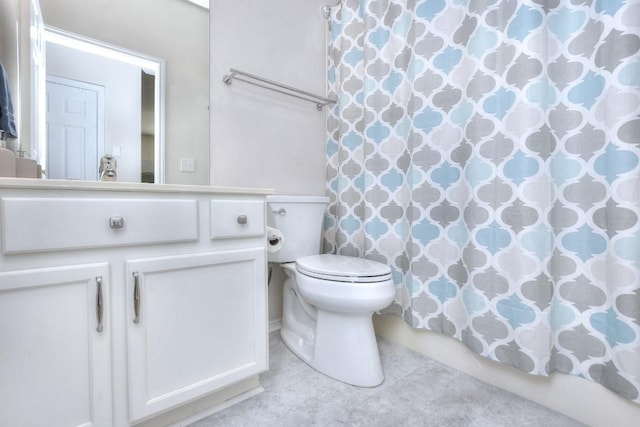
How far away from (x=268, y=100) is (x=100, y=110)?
2.72 feet

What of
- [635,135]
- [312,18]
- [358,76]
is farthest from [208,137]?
[635,135]

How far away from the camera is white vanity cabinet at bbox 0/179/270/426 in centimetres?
77

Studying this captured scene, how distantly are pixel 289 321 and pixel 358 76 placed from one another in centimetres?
145

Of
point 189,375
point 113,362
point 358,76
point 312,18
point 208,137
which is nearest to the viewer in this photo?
point 113,362

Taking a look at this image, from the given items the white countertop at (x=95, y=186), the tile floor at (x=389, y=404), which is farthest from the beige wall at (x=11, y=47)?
the tile floor at (x=389, y=404)

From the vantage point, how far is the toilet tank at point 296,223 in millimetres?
1656

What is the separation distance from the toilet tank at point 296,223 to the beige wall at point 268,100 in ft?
0.69

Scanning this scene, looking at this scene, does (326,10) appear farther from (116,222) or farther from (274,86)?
(116,222)

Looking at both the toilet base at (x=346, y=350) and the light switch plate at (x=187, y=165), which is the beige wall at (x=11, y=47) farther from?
the toilet base at (x=346, y=350)

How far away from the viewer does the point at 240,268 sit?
1.14 metres

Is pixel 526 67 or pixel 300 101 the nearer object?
pixel 526 67

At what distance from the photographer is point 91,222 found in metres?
0.85

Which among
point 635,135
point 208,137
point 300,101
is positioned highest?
point 300,101

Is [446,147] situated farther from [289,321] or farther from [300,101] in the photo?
[289,321]
